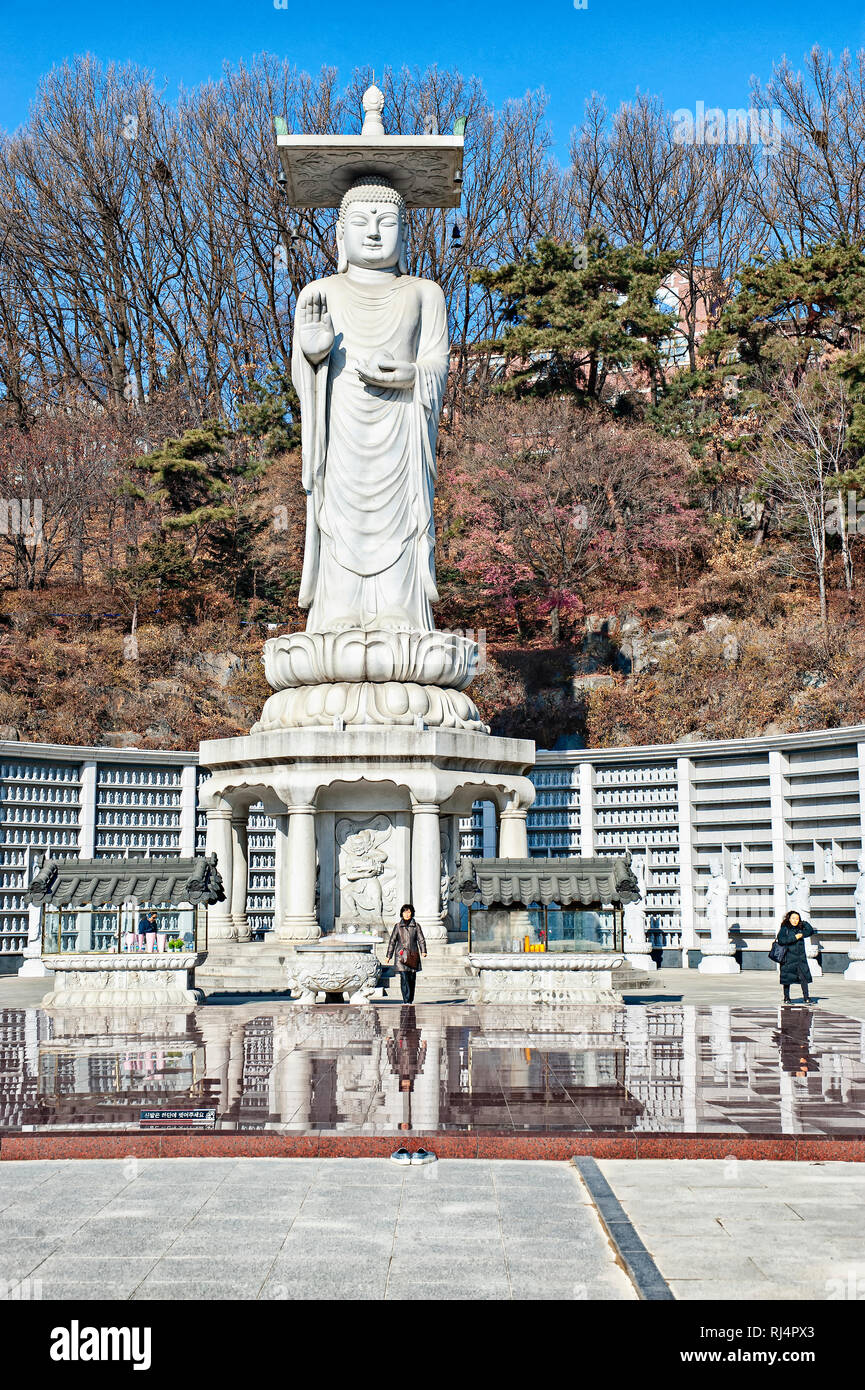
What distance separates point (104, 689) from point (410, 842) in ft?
49.9

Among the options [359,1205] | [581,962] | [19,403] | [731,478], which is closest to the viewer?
[359,1205]

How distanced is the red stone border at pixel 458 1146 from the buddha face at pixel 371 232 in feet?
54.5

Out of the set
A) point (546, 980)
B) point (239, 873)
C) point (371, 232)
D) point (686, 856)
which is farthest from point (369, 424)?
point (546, 980)

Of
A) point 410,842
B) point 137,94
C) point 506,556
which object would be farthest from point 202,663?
point 137,94

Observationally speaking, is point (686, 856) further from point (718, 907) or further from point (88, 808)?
point (88, 808)

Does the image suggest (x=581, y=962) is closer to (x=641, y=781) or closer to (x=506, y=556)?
(x=641, y=781)

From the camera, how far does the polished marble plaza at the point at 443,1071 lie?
7711 mm

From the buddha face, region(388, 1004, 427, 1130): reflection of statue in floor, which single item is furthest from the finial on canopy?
region(388, 1004, 427, 1130): reflection of statue in floor

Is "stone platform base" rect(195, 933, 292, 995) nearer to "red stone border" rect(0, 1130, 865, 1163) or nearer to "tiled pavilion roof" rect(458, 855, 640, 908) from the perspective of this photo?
"tiled pavilion roof" rect(458, 855, 640, 908)

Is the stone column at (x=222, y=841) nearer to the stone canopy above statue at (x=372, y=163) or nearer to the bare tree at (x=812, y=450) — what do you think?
the stone canopy above statue at (x=372, y=163)

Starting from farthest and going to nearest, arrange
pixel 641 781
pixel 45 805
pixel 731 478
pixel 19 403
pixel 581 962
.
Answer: pixel 19 403
pixel 731 478
pixel 641 781
pixel 45 805
pixel 581 962

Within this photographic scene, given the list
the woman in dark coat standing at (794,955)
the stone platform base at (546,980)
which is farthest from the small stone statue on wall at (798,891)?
the stone platform base at (546,980)

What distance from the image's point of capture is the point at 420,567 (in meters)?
20.2

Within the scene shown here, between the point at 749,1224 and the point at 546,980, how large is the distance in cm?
835
